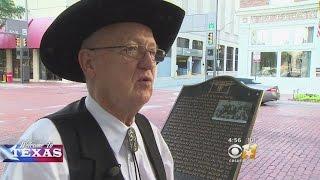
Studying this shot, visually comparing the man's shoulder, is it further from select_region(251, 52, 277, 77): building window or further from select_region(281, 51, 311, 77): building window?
select_region(251, 52, 277, 77): building window

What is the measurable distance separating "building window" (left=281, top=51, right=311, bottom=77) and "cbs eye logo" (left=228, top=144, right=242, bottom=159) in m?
22.3

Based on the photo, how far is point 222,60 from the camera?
160 feet

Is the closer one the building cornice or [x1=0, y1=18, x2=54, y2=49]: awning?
the building cornice

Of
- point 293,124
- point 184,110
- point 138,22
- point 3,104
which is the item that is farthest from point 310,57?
point 138,22

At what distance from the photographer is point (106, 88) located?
1.59m

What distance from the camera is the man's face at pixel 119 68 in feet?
5.18

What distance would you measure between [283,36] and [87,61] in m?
Answer: 24.2

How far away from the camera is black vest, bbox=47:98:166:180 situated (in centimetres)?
135

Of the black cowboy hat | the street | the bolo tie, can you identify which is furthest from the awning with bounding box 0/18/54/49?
the bolo tie

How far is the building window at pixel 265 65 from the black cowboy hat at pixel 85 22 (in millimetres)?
23727

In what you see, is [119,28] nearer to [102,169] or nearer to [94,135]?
[94,135]

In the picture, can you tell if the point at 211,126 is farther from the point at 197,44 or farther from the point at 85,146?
the point at 197,44

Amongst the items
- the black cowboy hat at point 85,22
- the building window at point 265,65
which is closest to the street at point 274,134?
the black cowboy hat at point 85,22

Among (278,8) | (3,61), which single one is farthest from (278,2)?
(3,61)
